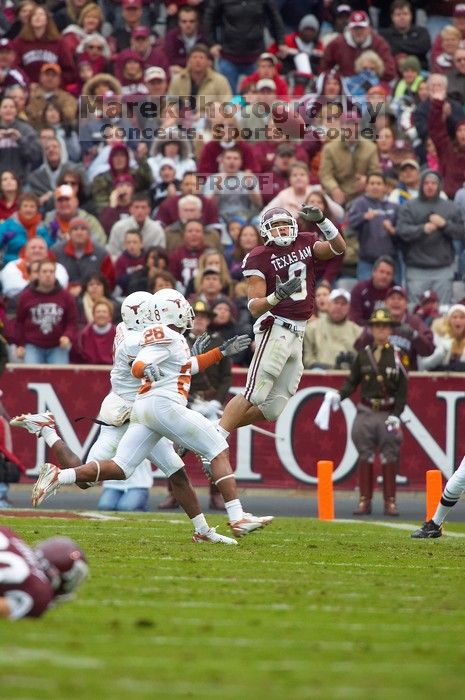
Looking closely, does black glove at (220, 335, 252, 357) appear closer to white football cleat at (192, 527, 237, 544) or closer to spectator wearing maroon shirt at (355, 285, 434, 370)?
white football cleat at (192, 527, 237, 544)

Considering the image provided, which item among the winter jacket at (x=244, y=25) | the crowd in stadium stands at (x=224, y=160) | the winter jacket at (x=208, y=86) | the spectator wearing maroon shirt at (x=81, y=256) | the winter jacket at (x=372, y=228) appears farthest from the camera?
the winter jacket at (x=244, y=25)

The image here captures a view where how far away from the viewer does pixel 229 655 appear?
6418 millimetres

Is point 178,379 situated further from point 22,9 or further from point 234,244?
point 22,9

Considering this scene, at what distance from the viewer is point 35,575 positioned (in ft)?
22.3

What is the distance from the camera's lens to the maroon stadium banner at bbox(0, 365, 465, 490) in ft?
55.6

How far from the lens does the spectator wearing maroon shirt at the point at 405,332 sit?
17.0m

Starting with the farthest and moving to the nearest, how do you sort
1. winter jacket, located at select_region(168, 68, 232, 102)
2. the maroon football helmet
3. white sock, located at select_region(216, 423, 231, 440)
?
winter jacket, located at select_region(168, 68, 232, 102) → white sock, located at select_region(216, 423, 231, 440) → the maroon football helmet

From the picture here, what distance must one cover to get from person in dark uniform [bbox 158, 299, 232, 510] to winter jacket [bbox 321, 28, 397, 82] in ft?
21.6

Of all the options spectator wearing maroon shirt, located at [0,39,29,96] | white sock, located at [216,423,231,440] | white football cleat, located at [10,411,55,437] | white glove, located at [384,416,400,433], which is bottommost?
white glove, located at [384,416,400,433]

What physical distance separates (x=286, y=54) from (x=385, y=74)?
5.09ft

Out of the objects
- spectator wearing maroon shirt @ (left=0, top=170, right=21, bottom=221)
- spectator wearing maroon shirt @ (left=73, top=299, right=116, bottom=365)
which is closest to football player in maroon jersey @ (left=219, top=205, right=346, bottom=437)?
spectator wearing maroon shirt @ (left=73, top=299, right=116, bottom=365)

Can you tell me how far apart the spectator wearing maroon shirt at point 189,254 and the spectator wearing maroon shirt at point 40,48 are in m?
4.31

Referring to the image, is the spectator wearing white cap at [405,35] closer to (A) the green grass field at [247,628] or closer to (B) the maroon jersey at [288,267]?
(B) the maroon jersey at [288,267]

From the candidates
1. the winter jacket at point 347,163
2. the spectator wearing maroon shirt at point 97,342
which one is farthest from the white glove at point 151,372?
the winter jacket at point 347,163
